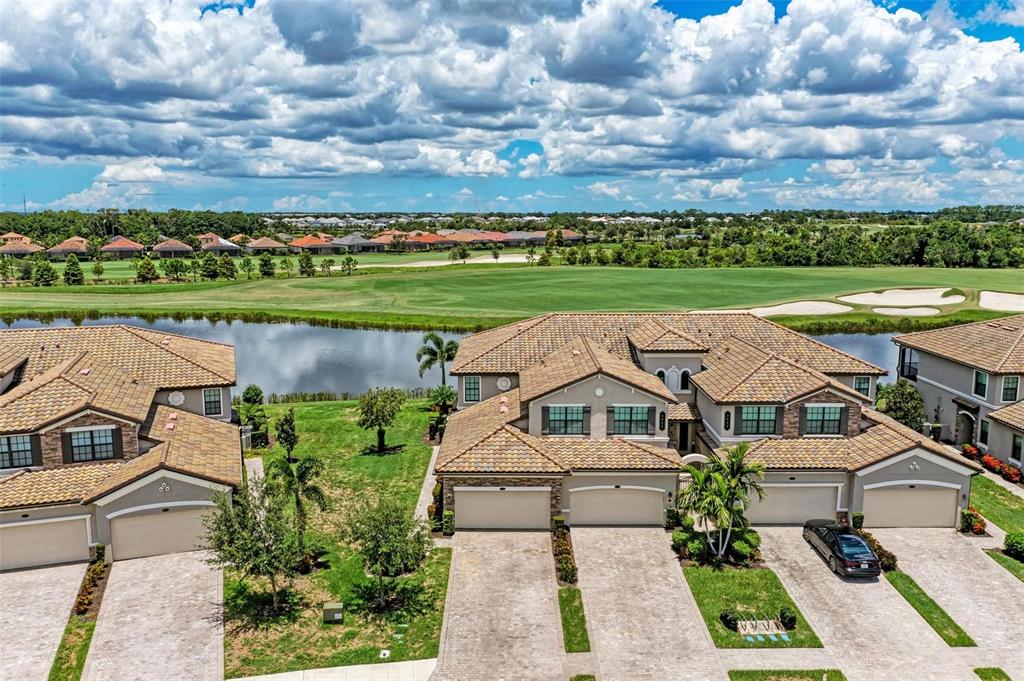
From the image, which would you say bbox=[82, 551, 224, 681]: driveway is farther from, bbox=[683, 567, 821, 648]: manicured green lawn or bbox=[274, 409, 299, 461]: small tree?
bbox=[683, 567, 821, 648]: manicured green lawn

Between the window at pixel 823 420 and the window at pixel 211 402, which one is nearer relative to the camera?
the window at pixel 823 420

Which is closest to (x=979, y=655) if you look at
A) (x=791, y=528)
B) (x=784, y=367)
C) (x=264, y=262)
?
(x=791, y=528)

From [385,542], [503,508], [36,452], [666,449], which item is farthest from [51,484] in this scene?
[666,449]

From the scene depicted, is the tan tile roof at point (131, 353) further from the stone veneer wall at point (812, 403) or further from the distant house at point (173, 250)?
the distant house at point (173, 250)

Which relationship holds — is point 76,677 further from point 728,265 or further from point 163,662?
point 728,265

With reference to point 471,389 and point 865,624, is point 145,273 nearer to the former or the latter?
point 471,389

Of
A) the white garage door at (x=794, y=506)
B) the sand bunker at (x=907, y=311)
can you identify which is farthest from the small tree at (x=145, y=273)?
the white garage door at (x=794, y=506)
